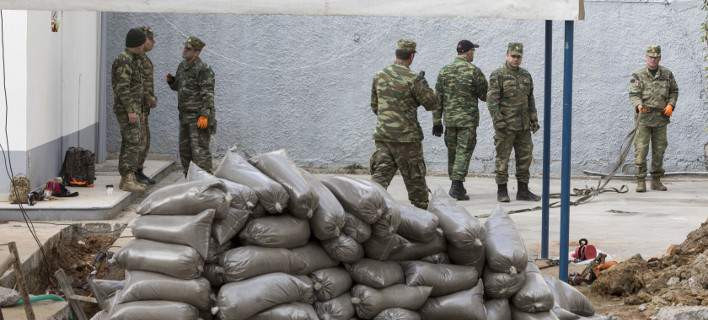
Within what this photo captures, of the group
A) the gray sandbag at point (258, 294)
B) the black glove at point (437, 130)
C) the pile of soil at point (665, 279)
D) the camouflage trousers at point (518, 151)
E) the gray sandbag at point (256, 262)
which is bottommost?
the pile of soil at point (665, 279)

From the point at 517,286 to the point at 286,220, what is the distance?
1.45 m

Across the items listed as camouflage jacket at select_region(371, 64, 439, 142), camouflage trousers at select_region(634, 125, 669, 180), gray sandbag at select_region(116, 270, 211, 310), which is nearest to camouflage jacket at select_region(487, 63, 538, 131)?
camouflage trousers at select_region(634, 125, 669, 180)

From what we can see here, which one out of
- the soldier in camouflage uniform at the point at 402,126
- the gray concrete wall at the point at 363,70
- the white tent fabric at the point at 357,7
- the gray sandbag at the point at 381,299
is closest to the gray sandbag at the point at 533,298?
the gray sandbag at the point at 381,299

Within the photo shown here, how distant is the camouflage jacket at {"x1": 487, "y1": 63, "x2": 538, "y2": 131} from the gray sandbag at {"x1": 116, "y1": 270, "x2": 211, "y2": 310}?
8812 mm

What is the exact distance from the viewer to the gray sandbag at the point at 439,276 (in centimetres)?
700

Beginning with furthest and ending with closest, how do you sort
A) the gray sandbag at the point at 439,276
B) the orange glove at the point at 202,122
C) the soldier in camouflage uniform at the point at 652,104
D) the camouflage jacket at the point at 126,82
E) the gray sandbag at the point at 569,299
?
the soldier in camouflage uniform at the point at 652,104 → the orange glove at the point at 202,122 → the camouflage jacket at the point at 126,82 → the gray sandbag at the point at 569,299 → the gray sandbag at the point at 439,276

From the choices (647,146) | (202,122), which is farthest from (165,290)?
(647,146)

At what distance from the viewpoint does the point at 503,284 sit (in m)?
7.14

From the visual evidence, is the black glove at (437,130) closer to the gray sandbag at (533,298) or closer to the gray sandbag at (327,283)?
the gray sandbag at (533,298)

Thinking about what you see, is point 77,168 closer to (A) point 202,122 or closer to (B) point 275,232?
(A) point 202,122

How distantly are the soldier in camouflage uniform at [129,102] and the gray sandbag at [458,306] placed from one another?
7.39m

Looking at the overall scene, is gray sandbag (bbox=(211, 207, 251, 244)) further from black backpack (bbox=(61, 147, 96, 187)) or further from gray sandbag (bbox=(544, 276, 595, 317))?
black backpack (bbox=(61, 147, 96, 187))

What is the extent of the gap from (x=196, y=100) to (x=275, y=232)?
8.18m

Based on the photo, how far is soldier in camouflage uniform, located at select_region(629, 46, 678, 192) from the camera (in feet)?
51.5
